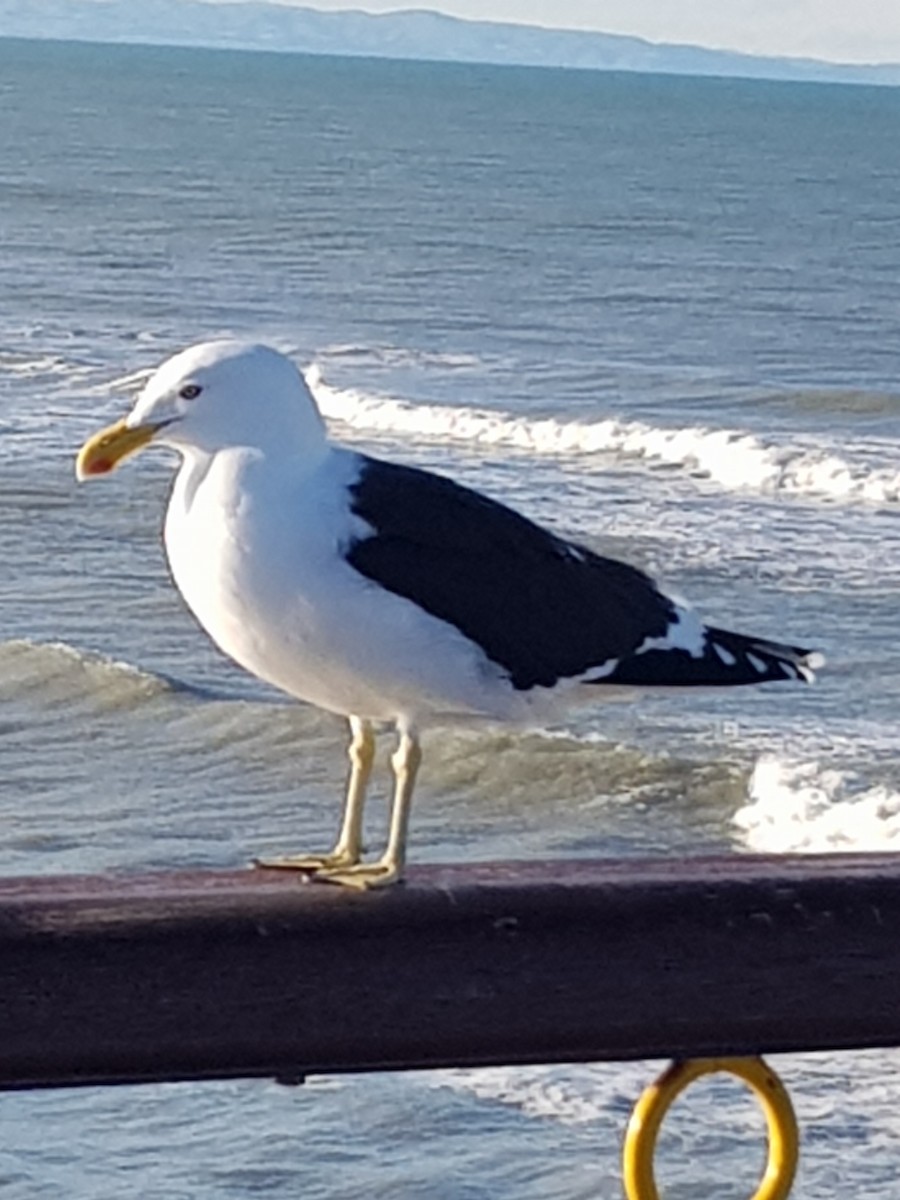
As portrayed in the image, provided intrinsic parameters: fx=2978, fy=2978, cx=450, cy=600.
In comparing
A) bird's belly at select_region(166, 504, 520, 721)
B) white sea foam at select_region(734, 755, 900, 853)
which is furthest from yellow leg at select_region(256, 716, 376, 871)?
white sea foam at select_region(734, 755, 900, 853)

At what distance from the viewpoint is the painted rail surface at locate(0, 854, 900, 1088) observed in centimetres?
194

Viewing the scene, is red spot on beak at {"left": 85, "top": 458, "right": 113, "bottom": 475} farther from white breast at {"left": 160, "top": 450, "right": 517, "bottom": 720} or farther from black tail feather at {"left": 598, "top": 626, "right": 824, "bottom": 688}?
black tail feather at {"left": 598, "top": 626, "right": 824, "bottom": 688}

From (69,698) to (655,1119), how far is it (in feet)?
37.4

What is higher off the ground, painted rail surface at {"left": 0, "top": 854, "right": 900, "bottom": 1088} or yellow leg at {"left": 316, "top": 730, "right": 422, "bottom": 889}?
yellow leg at {"left": 316, "top": 730, "right": 422, "bottom": 889}

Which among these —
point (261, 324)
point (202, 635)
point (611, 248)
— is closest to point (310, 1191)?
point (202, 635)

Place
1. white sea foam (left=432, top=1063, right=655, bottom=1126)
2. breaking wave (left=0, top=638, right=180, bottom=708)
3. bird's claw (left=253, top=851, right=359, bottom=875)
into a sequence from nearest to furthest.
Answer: bird's claw (left=253, top=851, right=359, bottom=875), white sea foam (left=432, top=1063, right=655, bottom=1126), breaking wave (left=0, top=638, right=180, bottom=708)

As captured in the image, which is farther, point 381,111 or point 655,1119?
point 381,111

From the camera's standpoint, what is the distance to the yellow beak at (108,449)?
2756 millimetres

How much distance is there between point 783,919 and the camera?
205cm

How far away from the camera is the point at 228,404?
8.69 feet

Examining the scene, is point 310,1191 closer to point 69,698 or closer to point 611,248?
point 69,698

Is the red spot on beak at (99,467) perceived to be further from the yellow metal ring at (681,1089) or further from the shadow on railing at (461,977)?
the yellow metal ring at (681,1089)

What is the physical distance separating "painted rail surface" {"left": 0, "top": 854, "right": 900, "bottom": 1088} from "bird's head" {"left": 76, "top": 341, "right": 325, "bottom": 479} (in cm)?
64

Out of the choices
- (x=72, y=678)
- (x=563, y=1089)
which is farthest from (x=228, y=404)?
(x=72, y=678)
